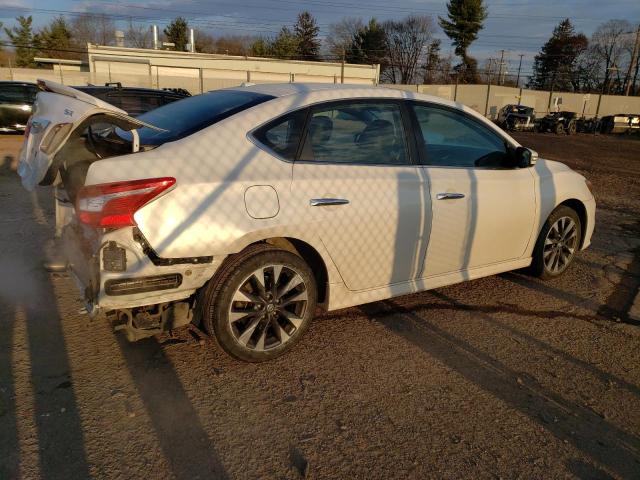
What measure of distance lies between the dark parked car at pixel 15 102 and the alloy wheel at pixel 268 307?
1373cm

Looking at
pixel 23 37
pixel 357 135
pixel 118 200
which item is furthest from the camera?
pixel 23 37

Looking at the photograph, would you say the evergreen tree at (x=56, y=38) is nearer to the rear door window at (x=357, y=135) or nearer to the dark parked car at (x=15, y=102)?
the dark parked car at (x=15, y=102)

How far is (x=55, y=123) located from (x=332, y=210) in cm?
173

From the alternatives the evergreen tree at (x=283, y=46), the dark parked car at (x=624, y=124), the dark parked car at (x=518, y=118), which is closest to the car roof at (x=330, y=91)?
the dark parked car at (x=518, y=118)

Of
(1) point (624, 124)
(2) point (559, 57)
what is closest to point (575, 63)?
(2) point (559, 57)

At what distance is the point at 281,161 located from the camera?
10.4 ft

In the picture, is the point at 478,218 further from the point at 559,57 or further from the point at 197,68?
the point at 559,57

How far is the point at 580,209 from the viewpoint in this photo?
5.05 m

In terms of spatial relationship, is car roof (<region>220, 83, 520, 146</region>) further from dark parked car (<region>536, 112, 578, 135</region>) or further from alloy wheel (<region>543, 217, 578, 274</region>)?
dark parked car (<region>536, 112, 578, 135</region>)

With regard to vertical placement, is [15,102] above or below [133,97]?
below

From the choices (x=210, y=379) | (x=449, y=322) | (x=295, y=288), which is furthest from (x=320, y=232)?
(x=449, y=322)

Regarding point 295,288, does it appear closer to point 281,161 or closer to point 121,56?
point 281,161

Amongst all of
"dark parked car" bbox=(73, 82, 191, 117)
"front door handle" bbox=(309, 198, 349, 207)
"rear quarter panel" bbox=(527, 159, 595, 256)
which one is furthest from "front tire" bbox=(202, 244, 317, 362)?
"dark parked car" bbox=(73, 82, 191, 117)

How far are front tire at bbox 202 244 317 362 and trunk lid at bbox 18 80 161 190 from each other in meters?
0.97
